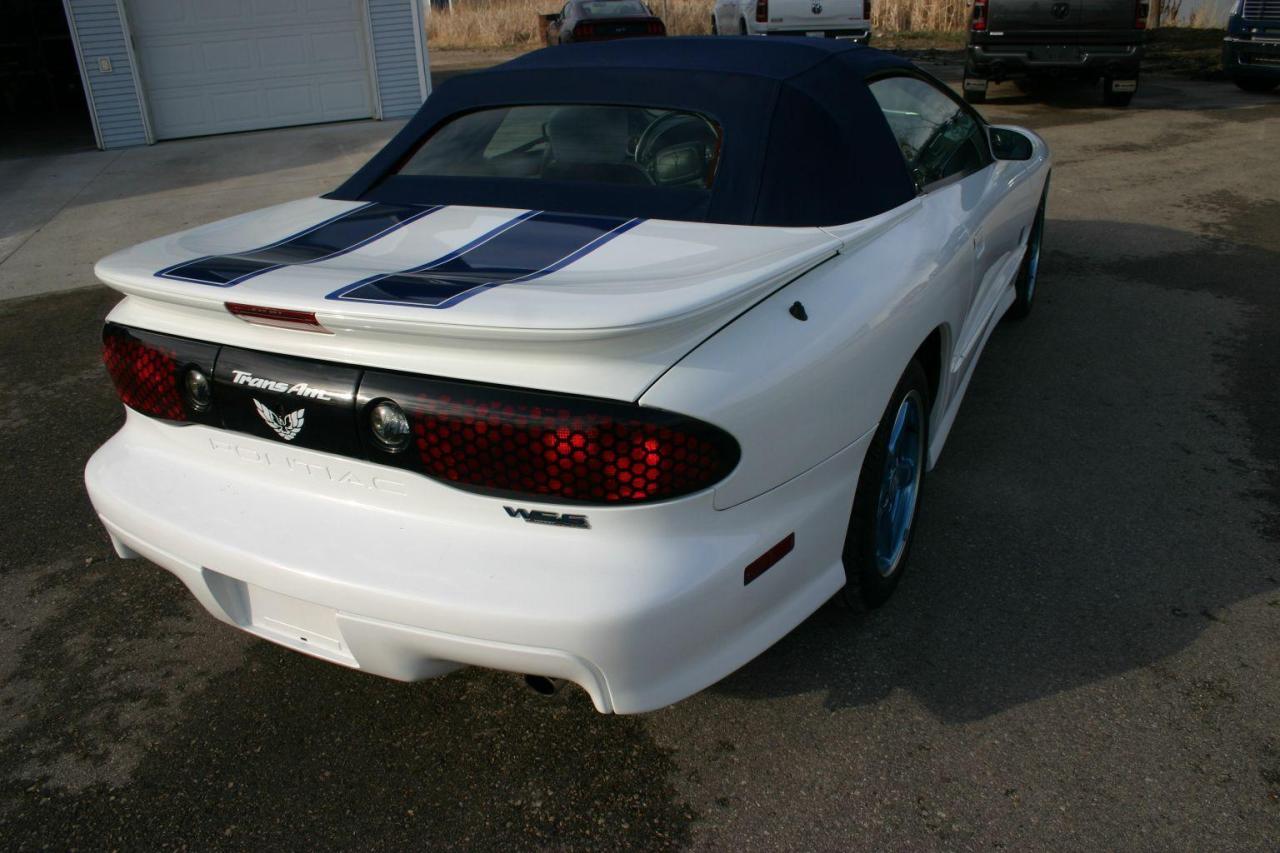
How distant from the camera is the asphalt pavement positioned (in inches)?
86.4

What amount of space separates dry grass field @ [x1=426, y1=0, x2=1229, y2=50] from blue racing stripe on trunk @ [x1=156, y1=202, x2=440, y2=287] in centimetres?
1637

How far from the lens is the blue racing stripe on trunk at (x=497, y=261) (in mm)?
2006

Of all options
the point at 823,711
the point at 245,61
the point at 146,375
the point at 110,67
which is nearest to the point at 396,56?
the point at 245,61

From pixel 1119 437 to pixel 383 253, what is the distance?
2.88 metres

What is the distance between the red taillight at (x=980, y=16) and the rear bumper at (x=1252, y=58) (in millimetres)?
3424

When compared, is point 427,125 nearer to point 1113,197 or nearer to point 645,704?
point 645,704

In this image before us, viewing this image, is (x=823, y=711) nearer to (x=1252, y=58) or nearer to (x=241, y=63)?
(x=241, y=63)

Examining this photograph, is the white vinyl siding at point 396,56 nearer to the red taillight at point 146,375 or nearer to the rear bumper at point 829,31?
the rear bumper at point 829,31

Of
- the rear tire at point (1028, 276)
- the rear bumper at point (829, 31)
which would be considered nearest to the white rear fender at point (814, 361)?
the rear tire at point (1028, 276)

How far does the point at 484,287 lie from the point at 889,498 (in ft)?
4.28

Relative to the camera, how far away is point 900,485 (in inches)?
114

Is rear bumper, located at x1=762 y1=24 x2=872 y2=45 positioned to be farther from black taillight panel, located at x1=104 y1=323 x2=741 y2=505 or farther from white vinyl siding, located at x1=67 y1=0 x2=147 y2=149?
black taillight panel, located at x1=104 y1=323 x2=741 y2=505

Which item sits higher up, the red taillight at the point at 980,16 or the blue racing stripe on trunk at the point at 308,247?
the blue racing stripe on trunk at the point at 308,247

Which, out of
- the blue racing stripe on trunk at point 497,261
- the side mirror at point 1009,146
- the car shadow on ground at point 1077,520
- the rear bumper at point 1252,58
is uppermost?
the blue racing stripe on trunk at point 497,261
